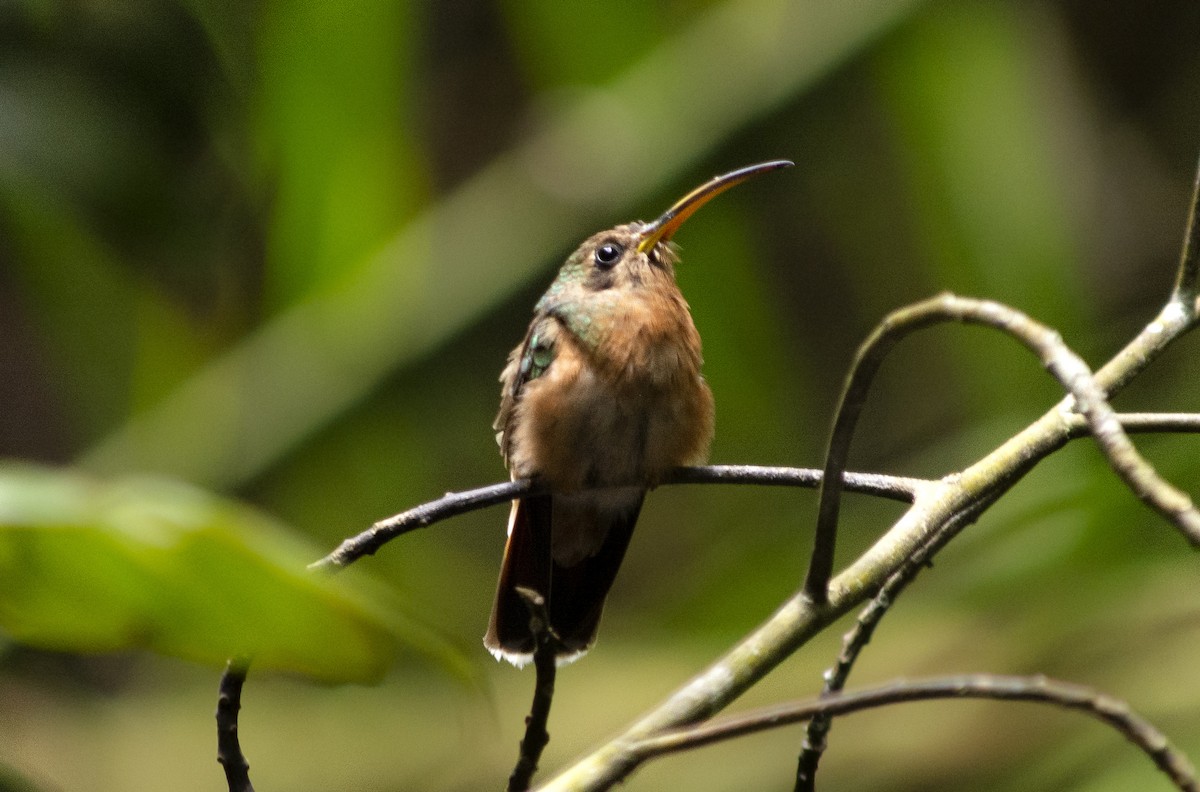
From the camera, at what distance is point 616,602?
16.6ft

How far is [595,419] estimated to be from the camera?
2500 millimetres

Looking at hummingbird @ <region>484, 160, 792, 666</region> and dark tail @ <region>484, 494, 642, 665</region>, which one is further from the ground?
hummingbird @ <region>484, 160, 792, 666</region>

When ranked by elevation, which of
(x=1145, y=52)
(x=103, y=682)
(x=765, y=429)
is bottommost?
(x=765, y=429)

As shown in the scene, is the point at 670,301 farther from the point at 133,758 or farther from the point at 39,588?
the point at 133,758

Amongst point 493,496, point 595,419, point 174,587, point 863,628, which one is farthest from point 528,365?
point 174,587

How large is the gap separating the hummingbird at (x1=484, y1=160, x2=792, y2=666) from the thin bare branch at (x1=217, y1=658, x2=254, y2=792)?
1.12 m

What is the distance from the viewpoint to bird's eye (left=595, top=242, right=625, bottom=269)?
2893mm

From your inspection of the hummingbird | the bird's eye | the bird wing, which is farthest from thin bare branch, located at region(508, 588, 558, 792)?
the bird's eye

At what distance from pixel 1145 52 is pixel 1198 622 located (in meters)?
3.85

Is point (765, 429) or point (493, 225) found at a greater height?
point (493, 225)

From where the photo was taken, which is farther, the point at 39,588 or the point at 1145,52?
the point at 1145,52

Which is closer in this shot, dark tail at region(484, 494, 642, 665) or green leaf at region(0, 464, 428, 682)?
green leaf at region(0, 464, 428, 682)

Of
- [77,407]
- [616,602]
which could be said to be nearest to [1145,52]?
[616,602]

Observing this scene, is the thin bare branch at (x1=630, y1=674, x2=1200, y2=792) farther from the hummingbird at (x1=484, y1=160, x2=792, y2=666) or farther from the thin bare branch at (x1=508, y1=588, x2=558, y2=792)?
the hummingbird at (x1=484, y1=160, x2=792, y2=666)
